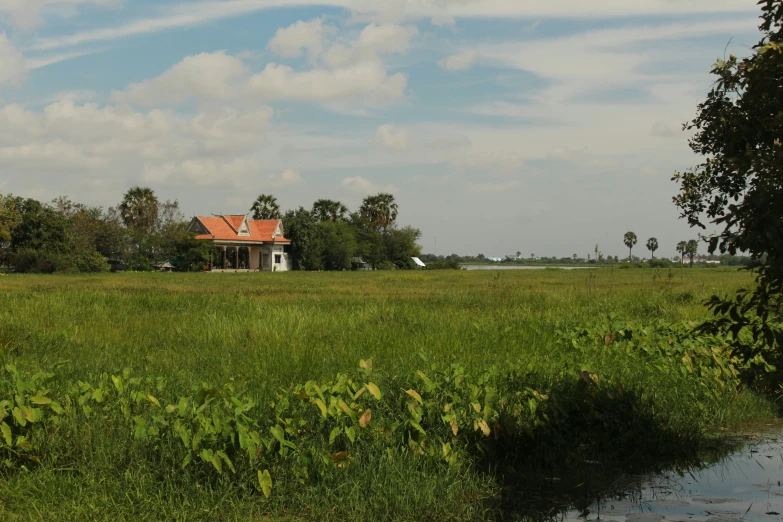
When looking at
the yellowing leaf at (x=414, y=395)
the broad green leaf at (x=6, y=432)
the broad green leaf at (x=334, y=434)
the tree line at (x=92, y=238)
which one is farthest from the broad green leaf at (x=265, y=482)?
the tree line at (x=92, y=238)

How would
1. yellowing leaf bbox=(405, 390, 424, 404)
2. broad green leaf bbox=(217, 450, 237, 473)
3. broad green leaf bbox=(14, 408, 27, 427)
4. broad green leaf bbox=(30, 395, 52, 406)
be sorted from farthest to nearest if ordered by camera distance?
yellowing leaf bbox=(405, 390, 424, 404) → broad green leaf bbox=(30, 395, 52, 406) → broad green leaf bbox=(14, 408, 27, 427) → broad green leaf bbox=(217, 450, 237, 473)

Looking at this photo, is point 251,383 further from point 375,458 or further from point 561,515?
point 561,515

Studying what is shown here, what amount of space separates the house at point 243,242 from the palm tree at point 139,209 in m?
5.66

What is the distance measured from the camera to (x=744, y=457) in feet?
21.5

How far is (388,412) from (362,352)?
273 cm

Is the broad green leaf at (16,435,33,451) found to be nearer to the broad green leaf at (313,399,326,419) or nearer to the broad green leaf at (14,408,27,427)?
the broad green leaf at (14,408,27,427)

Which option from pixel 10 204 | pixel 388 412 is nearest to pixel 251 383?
pixel 388 412

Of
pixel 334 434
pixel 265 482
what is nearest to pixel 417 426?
pixel 334 434

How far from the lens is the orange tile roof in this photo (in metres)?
58.2

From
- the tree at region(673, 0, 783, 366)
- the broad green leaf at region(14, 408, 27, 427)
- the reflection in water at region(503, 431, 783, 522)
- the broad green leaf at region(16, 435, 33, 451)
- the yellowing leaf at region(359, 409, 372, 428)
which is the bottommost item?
the reflection in water at region(503, 431, 783, 522)

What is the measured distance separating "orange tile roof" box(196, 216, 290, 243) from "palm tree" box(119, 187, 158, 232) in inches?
281

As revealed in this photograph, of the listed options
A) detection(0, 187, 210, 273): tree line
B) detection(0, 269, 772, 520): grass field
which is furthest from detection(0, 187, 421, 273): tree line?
detection(0, 269, 772, 520): grass field

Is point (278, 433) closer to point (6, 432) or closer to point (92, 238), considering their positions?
point (6, 432)

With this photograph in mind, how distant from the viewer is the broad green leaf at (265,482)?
15.6ft
